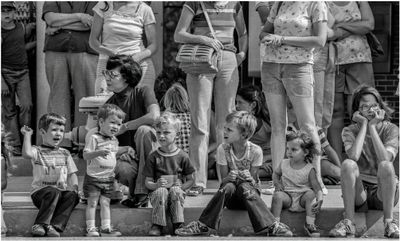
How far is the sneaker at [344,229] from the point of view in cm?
873

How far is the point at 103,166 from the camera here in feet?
29.4

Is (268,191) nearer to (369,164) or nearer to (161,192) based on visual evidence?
(369,164)

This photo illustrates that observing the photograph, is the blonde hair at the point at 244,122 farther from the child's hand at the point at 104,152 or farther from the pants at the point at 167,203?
the child's hand at the point at 104,152

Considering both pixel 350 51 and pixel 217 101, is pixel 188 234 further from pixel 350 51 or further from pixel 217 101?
pixel 350 51

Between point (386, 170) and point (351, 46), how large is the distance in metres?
2.48

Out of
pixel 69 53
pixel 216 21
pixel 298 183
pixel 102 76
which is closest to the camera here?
pixel 298 183

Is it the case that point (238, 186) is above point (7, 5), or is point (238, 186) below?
below

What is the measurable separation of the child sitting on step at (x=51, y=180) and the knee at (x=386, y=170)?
230cm

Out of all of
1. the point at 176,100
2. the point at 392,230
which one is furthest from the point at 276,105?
the point at 392,230

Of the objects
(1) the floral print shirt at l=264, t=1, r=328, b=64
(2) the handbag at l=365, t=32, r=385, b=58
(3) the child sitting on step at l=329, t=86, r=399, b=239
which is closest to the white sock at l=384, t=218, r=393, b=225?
(3) the child sitting on step at l=329, t=86, r=399, b=239

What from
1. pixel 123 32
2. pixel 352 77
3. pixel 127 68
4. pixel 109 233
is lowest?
pixel 109 233

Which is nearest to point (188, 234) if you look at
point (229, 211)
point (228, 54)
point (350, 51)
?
point (229, 211)

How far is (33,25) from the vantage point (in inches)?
488

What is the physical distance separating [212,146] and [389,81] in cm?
279
